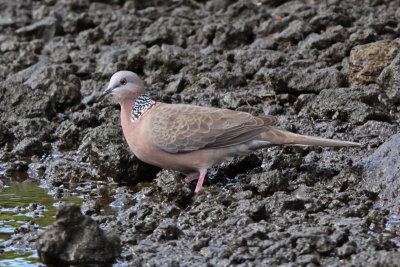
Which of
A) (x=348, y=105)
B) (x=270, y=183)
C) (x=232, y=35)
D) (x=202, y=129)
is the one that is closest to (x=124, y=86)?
(x=202, y=129)

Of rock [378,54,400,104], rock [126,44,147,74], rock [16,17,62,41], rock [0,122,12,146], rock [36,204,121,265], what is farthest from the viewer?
rock [16,17,62,41]

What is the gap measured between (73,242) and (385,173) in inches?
107

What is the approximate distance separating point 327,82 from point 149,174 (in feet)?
7.91

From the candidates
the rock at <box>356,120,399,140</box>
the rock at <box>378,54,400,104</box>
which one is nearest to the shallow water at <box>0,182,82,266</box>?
the rock at <box>356,120,399,140</box>

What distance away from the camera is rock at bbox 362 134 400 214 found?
595 cm

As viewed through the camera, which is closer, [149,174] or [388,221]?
[388,221]

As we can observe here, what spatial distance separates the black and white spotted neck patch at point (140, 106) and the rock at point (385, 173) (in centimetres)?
216

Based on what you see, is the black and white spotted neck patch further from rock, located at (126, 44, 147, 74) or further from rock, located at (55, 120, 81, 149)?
rock, located at (126, 44, 147, 74)

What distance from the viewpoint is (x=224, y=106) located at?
8633 millimetres

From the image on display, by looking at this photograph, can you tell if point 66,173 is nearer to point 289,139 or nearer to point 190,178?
point 190,178

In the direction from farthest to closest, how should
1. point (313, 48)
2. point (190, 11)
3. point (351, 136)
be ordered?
Answer: point (190, 11)
point (313, 48)
point (351, 136)

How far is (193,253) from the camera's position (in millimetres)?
5305

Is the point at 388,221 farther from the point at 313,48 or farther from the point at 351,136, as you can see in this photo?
the point at 313,48

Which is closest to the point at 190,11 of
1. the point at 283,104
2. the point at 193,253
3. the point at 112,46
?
the point at 112,46
